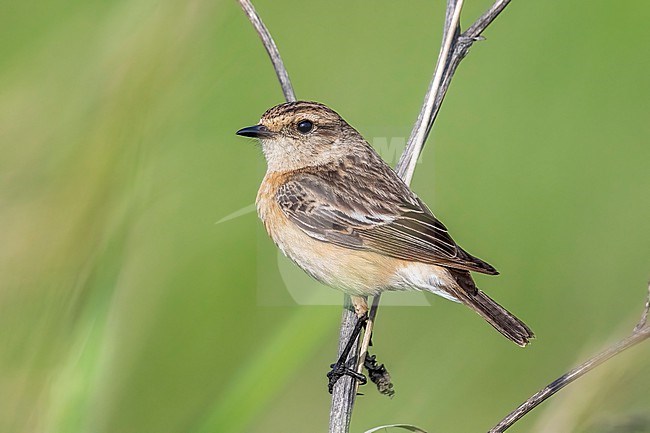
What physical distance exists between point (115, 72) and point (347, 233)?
1465 mm

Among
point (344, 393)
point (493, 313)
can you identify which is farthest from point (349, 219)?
point (344, 393)

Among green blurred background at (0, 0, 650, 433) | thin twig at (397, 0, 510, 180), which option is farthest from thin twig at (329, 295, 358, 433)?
thin twig at (397, 0, 510, 180)

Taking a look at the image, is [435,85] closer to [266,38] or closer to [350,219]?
[266,38]

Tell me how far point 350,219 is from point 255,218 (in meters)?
1.87

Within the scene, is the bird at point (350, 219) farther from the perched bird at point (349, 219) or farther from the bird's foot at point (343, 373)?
the bird's foot at point (343, 373)

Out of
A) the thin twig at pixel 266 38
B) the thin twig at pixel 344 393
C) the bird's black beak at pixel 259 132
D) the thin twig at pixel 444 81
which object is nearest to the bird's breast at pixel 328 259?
the thin twig at pixel 344 393

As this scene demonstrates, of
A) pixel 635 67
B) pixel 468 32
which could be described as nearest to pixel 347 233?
pixel 468 32

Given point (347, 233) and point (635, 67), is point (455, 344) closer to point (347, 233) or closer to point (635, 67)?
point (347, 233)

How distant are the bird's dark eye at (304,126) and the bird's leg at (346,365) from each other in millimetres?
946

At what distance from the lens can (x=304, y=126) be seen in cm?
367

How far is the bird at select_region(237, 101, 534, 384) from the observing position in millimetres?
3172

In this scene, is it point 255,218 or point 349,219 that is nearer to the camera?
point 349,219

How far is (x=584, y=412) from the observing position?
209cm

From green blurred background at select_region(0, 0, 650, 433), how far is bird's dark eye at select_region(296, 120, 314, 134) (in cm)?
27
